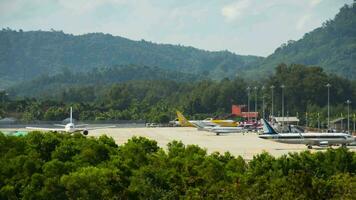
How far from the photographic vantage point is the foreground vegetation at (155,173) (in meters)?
33.1

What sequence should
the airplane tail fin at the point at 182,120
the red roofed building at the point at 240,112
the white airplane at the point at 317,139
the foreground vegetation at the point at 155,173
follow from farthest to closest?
the red roofed building at the point at 240,112 < the airplane tail fin at the point at 182,120 < the white airplane at the point at 317,139 < the foreground vegetation at the point at 155,173

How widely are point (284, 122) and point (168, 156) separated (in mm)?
114882

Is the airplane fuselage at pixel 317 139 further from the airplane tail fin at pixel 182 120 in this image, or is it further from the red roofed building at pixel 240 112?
the red roofed building at pixel 240 112

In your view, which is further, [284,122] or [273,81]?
[273,81]

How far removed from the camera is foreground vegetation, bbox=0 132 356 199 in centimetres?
3309

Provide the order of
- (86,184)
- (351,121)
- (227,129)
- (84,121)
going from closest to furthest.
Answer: (86,184)
(227,129)
(351,121)
(84,121)

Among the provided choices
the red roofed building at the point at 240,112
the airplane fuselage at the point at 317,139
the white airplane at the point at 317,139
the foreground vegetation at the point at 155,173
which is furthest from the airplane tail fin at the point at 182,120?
the foreground vegetation at the point at 155,173

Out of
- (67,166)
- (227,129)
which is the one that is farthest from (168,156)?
(227,129)

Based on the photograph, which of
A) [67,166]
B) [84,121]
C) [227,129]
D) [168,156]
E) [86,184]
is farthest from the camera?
[84,121]

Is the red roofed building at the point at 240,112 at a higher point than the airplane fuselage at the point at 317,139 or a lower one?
higher

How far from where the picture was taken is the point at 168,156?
47.2m

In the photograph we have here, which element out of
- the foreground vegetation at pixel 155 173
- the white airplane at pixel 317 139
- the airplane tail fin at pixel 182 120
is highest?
the airplane tail fin at pixel 182 120

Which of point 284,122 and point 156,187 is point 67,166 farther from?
point 284,122

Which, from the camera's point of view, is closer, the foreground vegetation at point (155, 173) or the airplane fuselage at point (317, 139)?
the foreground vegetation at point (155, 173)
